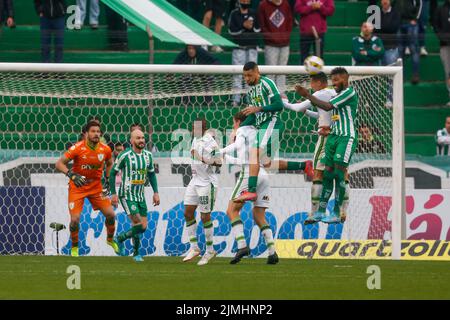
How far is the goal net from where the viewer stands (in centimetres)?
1948

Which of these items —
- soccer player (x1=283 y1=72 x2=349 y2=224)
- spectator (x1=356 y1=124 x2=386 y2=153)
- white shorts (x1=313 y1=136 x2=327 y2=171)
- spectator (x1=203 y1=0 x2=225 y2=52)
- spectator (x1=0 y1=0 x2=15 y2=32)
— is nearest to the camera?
soccer player (x1=283 y1=72 x2=349 y2=224)

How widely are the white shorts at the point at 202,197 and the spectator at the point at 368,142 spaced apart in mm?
2508

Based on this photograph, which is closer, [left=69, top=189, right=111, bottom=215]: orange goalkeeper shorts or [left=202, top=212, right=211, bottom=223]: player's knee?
[left=202, top=212, right=211, bottom=223]: player's knee

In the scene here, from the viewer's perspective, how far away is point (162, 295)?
11.9 meters

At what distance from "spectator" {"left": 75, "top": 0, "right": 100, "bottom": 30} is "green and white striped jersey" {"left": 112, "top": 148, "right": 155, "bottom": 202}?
241 inches

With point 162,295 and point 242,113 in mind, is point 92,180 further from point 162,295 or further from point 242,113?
point 162,295

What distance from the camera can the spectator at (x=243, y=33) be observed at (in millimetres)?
21859

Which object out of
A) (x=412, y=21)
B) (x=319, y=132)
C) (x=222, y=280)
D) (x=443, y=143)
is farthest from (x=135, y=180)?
(x=412, y=21)

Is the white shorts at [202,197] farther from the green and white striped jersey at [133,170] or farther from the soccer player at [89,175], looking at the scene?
the soccer player at [89,175]

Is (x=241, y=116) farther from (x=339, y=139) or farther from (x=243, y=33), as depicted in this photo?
(x=243, y=33)

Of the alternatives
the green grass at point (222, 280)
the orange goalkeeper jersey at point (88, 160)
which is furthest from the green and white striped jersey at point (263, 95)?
the orange goalkeeper jersey at point (88, 160)

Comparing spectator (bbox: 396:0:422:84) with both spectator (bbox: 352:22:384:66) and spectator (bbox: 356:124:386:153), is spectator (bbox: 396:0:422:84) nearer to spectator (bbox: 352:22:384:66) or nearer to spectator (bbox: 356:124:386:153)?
spectator (bbox: 352:22:384:66)

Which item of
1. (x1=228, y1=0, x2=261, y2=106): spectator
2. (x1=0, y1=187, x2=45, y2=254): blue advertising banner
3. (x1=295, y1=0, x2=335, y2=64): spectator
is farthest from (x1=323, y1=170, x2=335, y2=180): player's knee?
(x1=295, y1=0, x2=335, y2=64): spectator

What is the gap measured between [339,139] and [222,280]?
11.3ft
